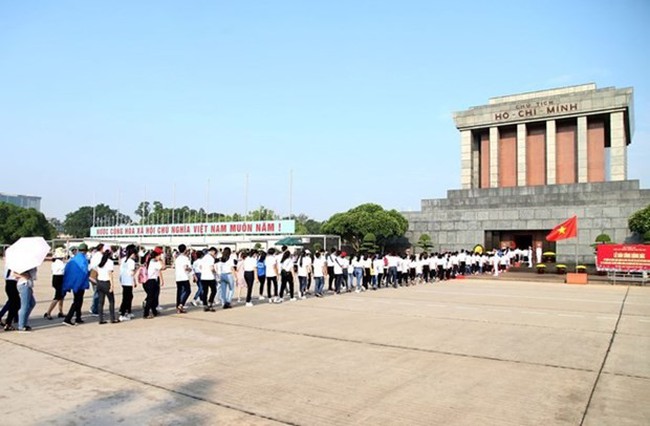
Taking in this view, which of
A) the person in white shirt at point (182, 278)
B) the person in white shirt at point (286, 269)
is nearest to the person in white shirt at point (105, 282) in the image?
the person in white shirt at point (182, 278)

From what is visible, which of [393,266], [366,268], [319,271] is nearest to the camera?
[319,271]

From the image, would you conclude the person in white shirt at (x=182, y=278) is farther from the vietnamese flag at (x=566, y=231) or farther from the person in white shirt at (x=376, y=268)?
the vietnamese flag at (x=566, y=231)

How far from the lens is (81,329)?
8914mm

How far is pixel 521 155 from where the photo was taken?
38.8 m

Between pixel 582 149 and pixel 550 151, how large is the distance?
2161 mm

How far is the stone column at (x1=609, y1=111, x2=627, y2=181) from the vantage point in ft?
113

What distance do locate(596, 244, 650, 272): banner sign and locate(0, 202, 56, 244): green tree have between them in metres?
59.8

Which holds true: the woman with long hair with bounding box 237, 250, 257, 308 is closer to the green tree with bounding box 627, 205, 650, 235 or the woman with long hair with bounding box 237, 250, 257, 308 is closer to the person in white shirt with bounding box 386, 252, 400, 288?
the person in white shirt with bounding box 386, 252, 400, 288

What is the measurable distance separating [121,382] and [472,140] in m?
39.8

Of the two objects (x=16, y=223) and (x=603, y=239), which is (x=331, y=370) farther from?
(x=16, y=223)

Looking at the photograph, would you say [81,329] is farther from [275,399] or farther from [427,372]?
[427,372]

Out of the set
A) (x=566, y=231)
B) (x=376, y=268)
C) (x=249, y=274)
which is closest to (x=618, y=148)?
(x=566, y=231)

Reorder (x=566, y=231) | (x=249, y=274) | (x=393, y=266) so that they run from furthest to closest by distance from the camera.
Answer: (x=566, y=231) → (x=393, y=266) → (x=249, y=274)

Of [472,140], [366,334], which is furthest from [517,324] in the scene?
[472,140]
